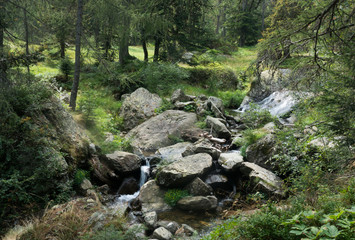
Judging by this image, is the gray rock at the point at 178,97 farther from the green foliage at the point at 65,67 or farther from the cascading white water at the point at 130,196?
the green foliage at the point at 65,67

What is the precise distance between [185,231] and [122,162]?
3282 mm

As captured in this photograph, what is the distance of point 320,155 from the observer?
217 inches

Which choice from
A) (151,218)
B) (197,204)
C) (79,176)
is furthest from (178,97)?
(151,218)

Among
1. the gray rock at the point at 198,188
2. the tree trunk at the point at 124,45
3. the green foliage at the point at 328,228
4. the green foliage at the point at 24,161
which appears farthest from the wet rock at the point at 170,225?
the tree trunk at the point at 124,45

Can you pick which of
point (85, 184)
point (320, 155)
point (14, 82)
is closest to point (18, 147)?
point (14, 82)

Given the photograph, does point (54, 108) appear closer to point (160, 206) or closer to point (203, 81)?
point (160, 206)

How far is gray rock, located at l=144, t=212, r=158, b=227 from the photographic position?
19.9ft

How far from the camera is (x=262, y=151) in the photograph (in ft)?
27.7

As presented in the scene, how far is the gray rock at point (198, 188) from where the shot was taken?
24.3ft

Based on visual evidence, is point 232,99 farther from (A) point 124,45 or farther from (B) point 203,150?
(B) point 203,150

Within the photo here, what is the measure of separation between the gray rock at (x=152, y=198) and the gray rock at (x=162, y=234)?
1.30m

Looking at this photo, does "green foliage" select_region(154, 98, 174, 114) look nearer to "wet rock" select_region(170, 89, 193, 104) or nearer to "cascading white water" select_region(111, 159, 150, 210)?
"wet rock" select_region(170, 89, 193, 104)

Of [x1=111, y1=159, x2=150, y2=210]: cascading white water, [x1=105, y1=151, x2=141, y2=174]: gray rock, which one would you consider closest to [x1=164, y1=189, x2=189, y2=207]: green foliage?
[x1=111, y1=159, x2=150, y2=210]: cascading white water

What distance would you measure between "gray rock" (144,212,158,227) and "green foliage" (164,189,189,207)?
0.84m
